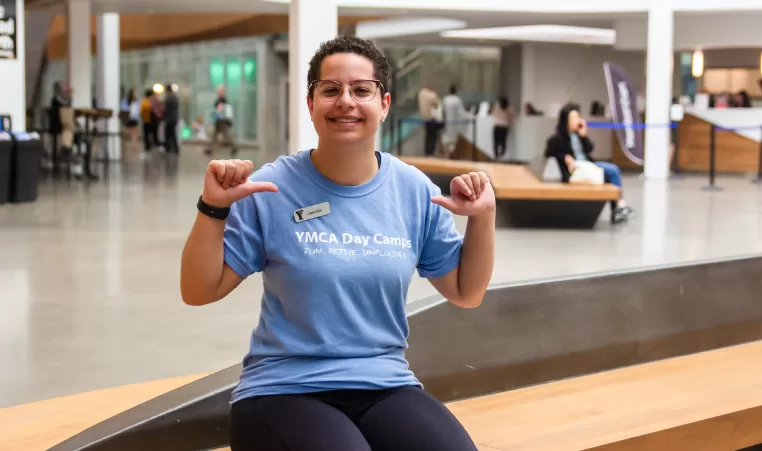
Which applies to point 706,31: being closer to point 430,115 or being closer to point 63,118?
point 430,115

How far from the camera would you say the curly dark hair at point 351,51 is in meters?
2.45

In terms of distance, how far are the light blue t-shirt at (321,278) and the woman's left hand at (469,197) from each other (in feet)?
0.42

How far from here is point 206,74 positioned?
37.2 metres

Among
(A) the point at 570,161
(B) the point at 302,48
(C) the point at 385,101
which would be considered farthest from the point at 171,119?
(C) the point at 385,101

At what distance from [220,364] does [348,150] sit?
2.72 m

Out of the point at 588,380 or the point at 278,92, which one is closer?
the point at 588,380

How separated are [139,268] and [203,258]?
226 inches

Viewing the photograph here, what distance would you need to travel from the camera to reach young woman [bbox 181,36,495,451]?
230cm

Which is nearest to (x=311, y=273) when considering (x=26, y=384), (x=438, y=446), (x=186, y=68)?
(x=438, y=446)

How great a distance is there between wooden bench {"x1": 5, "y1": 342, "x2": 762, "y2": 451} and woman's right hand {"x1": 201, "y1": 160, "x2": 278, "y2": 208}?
1.00 m

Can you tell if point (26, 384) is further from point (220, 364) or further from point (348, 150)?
point (348, 150)

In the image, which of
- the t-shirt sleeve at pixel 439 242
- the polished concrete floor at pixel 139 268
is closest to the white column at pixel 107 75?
the polished concrete floor at pixel 139 268

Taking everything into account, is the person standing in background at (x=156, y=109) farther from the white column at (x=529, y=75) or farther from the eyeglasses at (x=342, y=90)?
the eyeglasses at (x=342, y=90)

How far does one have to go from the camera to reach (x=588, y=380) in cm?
380
